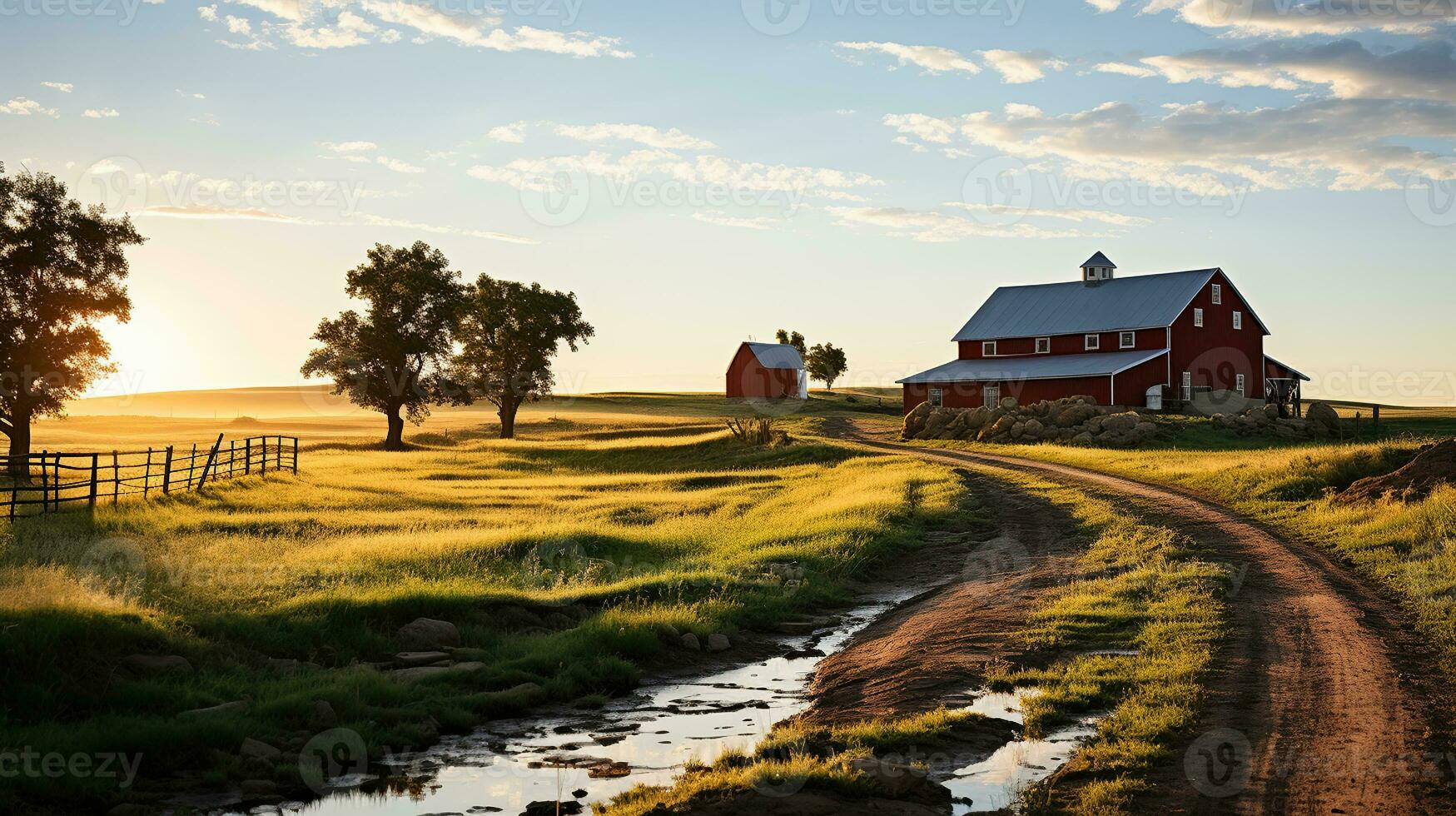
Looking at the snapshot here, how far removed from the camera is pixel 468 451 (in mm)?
61031

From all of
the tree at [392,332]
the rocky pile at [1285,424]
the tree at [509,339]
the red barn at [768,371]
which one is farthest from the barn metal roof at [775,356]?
the rocky pile at [1285,424]

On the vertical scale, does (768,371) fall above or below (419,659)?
above

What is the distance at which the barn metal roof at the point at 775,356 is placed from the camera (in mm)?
105562

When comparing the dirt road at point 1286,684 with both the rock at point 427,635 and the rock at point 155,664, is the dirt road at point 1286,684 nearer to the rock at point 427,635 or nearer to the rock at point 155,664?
the rock at point 427,635

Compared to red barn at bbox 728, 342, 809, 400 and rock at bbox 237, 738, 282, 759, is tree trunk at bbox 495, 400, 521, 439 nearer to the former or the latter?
red barn at bbox 728, 342, 809, 400

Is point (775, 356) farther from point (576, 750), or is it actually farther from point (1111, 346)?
point (576, 750)

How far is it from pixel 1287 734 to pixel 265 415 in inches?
4951

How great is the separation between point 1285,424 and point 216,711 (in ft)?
164

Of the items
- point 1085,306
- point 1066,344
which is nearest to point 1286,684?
point 1066,344

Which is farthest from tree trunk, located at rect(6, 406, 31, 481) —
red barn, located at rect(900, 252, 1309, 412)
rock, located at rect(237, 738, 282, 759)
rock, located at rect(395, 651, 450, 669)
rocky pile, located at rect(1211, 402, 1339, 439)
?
rocky pile, located at rect(1211, 402, 1339, 439)

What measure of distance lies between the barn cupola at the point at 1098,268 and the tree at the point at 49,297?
56.0 metres

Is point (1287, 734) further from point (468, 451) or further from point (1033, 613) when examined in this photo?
point (468, 451)

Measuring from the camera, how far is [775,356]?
351 feet

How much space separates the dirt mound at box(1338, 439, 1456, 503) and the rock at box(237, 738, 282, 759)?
21.9 meters
